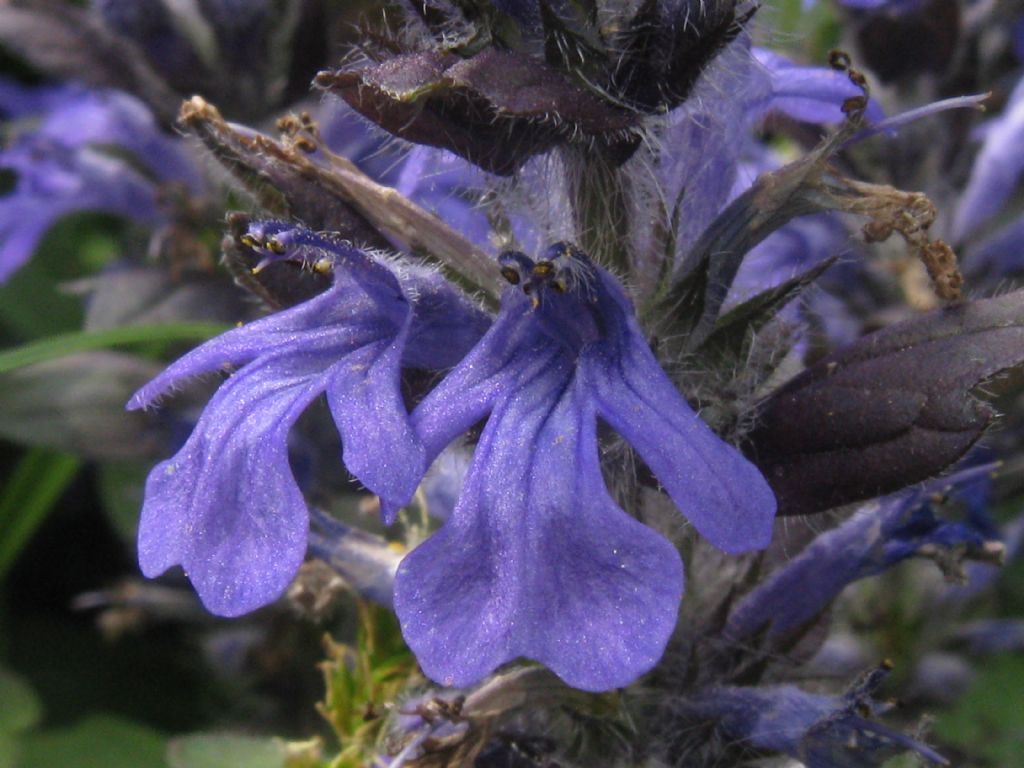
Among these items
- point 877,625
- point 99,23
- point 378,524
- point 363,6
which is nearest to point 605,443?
point 378,524

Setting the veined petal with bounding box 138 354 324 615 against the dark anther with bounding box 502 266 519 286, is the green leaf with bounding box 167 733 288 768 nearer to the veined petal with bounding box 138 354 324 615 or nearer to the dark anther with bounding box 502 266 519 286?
the veined petal with bounding box 138 354 324 615

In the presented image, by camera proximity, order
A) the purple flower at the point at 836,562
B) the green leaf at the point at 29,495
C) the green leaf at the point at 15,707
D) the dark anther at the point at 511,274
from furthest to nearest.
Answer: the green leaf at the point at 29,495
the green leaf at the point at 15,707
the purple flower at the point at 836,562
the dark anther at the point at 511,274

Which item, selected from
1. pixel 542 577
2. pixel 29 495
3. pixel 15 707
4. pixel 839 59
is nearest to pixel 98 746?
pixel 15 707

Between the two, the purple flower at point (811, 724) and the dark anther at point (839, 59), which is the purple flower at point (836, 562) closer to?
the purple flower at point (811, 724)

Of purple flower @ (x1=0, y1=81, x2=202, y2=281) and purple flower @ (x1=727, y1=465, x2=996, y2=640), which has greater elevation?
purple flower @ (x1=727, y1=465, x2=996, y2=640)

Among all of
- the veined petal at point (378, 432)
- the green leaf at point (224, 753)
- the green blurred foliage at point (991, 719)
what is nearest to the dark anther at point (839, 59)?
the veined petal at point (378, 432)

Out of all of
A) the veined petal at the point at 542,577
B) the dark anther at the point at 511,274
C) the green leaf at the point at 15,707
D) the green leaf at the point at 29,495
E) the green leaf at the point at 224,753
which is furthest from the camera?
the green leaf at the point at 29,495

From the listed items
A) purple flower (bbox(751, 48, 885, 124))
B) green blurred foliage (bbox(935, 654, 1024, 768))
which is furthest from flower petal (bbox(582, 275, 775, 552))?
green blurred foliage (bbox(935, 654, 1024, 768))
